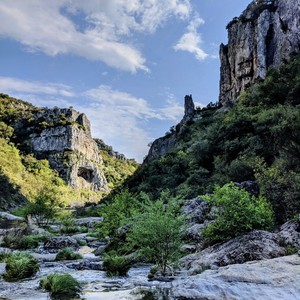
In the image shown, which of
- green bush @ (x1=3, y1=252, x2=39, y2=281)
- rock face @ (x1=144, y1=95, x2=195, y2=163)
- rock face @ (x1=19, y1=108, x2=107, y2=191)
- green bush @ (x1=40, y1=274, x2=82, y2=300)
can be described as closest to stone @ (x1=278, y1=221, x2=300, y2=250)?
green bush @ (x1=40, y1=274, x2=82, y2=300)

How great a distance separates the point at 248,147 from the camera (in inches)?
1663

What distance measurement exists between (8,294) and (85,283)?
2.84 m

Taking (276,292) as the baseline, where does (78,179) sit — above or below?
above

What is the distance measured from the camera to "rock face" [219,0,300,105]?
252 ft

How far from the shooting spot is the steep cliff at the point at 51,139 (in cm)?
17862

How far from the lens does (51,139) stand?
605 feet

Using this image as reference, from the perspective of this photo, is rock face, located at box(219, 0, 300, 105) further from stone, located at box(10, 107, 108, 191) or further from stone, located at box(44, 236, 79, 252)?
stone, located at box(10, 107, 108, 191)

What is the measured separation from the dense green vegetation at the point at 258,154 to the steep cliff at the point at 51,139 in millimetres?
110505

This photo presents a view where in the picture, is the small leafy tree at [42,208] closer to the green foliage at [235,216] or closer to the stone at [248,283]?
the green foliage at [235,216]

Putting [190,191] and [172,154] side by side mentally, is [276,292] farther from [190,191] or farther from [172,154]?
[172,154]

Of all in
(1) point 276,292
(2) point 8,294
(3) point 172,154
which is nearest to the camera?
(1) point 276,292

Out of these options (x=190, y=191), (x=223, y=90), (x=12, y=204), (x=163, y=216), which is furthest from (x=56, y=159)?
(x=163, y=216)

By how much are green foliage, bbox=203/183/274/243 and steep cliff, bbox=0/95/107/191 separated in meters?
168

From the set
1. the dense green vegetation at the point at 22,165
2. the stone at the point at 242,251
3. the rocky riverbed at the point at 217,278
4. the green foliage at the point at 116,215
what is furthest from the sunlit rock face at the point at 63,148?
the stone at the point at 242,251
